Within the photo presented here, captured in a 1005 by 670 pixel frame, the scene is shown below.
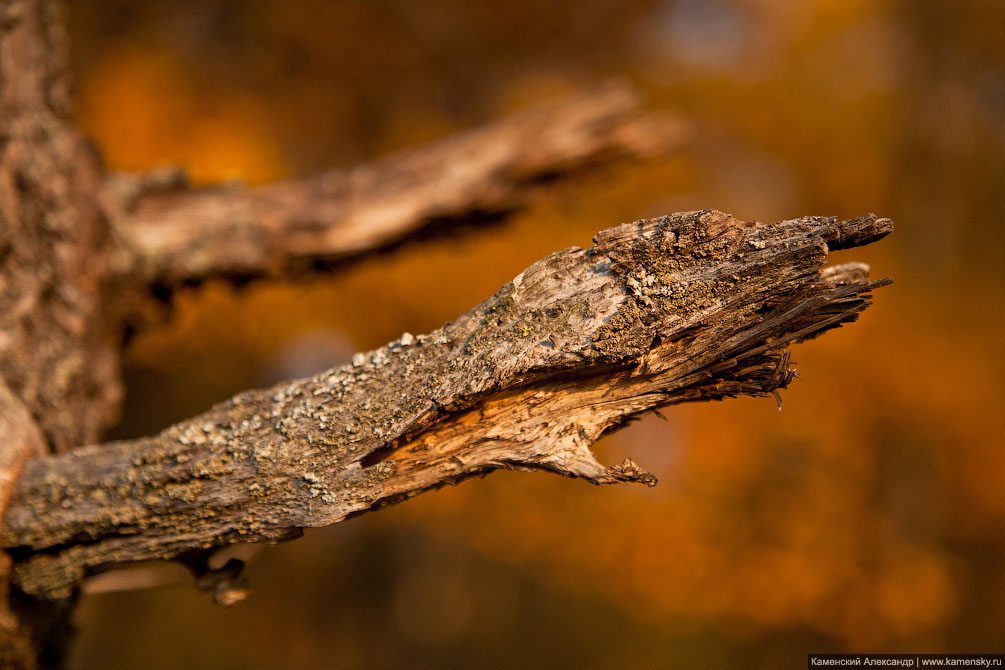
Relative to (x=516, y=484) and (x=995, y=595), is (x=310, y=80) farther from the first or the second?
(x=995, y=595)

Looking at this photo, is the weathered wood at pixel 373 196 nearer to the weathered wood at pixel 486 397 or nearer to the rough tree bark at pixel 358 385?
the rough tree bark at pixel 358 385

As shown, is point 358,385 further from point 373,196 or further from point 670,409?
point 670,409

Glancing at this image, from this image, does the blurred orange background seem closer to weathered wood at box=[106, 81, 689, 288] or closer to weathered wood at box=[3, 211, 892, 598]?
weathered wood at box=[106, 81, 689, 288]

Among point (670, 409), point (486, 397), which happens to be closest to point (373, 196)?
point (486, 397)

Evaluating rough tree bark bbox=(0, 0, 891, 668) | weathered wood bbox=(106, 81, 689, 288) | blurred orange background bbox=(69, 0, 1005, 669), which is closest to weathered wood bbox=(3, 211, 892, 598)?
rough tree bark bbox=(0, 0, 891, 668)

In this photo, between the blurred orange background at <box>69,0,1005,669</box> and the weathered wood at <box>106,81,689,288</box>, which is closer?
the weathered wood at <box>106,81,689,288</box>

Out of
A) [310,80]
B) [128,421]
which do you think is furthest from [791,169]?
[128,421]

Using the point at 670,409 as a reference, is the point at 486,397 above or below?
below
